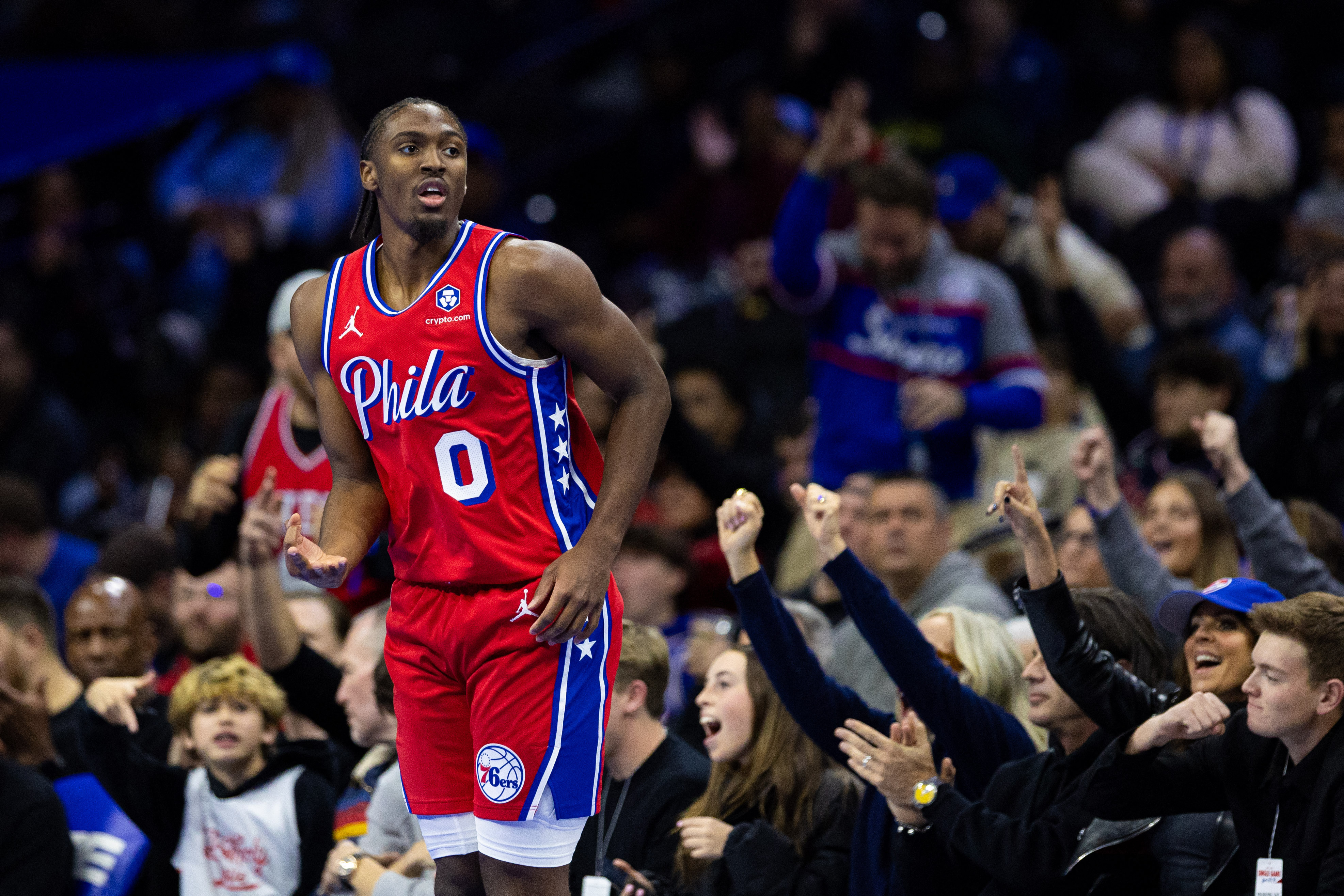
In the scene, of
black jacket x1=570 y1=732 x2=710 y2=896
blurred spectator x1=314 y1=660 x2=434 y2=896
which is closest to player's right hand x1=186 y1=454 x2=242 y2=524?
blurred spectator x1=314 y1=660 x2=434 y2=896

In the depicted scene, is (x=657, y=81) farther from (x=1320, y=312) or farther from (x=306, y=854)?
(x=306, y=854)

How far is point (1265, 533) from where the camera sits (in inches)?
186

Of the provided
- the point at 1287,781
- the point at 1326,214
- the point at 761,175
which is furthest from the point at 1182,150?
the point at 1287,781

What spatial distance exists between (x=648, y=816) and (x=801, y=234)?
253 cm

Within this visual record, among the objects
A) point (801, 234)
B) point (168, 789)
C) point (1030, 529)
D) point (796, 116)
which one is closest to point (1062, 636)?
point (1030, 529)

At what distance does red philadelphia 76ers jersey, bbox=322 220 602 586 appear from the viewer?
3.12 metres

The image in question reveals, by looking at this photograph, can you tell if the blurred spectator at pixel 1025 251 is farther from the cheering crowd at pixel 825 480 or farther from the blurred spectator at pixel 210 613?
the blurred spectator at pixel 210 613

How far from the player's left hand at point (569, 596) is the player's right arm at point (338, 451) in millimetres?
407

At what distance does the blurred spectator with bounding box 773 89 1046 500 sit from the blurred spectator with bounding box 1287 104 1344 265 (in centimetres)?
205

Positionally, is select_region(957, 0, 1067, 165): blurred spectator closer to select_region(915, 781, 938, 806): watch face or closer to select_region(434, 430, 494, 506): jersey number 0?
select_region(915, 781, 938, 806): watch face

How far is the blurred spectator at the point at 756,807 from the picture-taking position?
4.22 m

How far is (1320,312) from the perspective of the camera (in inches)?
245

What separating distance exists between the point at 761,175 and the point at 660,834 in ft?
19.7

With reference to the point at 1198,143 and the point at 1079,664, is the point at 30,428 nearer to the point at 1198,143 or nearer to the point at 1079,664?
the point at 1198,143
